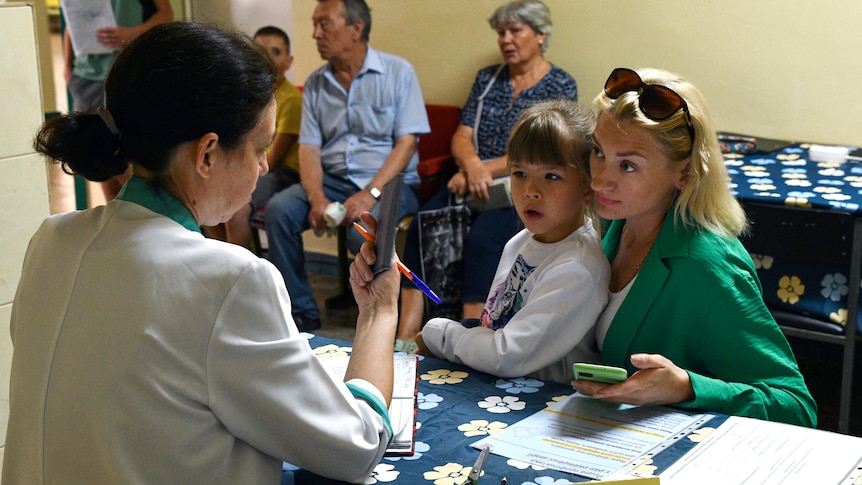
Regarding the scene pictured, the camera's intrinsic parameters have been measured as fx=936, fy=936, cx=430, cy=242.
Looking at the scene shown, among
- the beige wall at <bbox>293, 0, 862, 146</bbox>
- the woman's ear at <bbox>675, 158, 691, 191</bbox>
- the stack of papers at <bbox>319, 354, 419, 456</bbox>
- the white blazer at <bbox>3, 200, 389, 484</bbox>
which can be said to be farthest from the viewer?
the beige wall at <bbox>293, 0, 862, 146</bbox>

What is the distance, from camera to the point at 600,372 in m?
1.66

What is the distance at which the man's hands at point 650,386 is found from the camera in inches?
66.1

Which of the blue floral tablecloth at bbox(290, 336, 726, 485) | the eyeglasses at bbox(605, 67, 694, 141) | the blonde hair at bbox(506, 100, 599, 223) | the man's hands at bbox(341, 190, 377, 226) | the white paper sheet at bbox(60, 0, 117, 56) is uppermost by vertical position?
the white paper sheet at bbox(60, 0, 117, 56)

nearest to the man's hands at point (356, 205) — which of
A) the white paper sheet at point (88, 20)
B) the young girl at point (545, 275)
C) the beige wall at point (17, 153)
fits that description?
the beige wall at point (17, 153)

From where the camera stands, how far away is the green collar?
1.33 meters

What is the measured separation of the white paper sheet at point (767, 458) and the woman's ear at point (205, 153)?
823 mm

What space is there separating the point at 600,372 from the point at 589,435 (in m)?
0.12

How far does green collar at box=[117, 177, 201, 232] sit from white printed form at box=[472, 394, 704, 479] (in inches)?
24.3

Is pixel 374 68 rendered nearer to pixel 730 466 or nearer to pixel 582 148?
pixel 582 148

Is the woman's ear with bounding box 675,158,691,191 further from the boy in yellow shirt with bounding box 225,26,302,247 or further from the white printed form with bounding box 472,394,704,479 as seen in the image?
the boy in yellow shirt with bounding box 225,26,302,247

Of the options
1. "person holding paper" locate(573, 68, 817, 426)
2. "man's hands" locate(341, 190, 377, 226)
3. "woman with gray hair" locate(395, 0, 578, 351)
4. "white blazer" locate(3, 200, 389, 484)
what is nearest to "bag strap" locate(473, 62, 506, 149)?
"woman with gray hair" locate(395, 0, 578, 351)

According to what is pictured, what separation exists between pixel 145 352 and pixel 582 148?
1.23m

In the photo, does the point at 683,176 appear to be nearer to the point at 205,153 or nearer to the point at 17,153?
the point at 205,153

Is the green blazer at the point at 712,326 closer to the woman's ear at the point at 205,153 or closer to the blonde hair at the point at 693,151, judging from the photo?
the blonde hair at the point at 693,151
